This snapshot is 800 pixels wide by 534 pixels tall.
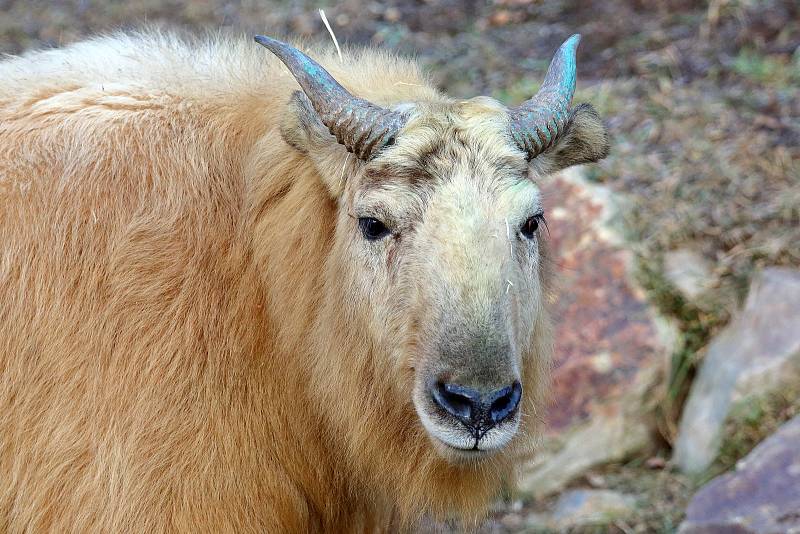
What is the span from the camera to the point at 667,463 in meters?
6.25

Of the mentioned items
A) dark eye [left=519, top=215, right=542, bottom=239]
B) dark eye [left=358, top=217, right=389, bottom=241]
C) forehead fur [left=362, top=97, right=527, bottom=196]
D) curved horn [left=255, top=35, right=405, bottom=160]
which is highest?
curved horn [left=255, top=35, right=405, bottom=160]

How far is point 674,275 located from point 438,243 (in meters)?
3.42

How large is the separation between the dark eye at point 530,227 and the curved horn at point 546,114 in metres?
0.26

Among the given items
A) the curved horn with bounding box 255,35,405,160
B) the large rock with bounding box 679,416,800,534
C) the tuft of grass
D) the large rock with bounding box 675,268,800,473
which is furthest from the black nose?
the tuft of grass

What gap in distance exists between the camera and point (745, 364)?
599cm

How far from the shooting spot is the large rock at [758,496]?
195 inches

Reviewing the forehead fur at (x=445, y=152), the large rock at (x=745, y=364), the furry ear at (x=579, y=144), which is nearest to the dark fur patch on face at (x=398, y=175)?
the forehead fur at (x=445, y=152)

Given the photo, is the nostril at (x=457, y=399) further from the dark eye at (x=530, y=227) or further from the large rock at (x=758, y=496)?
the large rock at (x=758, y=496)

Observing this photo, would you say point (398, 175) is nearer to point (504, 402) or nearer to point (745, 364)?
point (504, 402)

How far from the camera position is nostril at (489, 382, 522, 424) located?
3.47 m

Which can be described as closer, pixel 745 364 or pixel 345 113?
pixel 345 113

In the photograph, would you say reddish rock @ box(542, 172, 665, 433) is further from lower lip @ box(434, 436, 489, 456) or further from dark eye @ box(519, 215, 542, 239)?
lower lip @ box(434, 436, 489, 456)

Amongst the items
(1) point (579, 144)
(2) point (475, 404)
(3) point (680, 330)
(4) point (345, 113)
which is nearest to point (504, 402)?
(2) point (475, 404)

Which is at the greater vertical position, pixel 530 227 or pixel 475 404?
pixel 530 227
